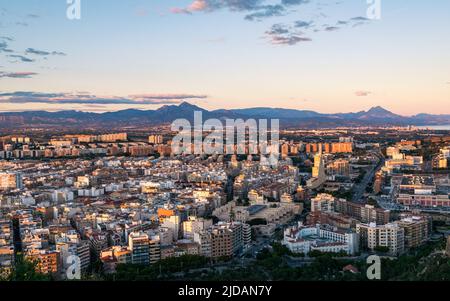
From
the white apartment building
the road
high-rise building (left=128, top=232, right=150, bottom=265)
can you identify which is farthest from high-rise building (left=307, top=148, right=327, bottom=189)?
high-rise building (left=128, top=232, right=150, bottom=265)

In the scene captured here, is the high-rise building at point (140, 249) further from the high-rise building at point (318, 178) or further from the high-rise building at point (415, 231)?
the high-rise building at point (318, 178)

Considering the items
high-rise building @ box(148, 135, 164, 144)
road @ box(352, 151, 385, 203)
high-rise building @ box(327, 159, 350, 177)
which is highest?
high-rise building @ box(148, 135, 164, 144)

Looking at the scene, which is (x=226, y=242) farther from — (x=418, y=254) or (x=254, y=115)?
(x=254, y=115)

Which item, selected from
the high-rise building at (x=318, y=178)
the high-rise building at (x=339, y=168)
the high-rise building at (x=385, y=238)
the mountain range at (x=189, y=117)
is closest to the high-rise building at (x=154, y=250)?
the high-rise building at (x=385, y=238)

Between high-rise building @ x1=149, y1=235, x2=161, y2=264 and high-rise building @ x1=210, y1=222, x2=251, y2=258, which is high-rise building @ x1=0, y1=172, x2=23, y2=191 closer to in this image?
high-rise building @ x1=210, y1=222, x2=251, y2=258

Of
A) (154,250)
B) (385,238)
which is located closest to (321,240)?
(385,238)

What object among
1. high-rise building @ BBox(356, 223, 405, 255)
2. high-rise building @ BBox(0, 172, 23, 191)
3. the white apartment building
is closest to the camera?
the white apartment building

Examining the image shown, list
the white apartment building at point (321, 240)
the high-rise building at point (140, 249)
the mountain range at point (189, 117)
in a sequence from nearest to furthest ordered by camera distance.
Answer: the high-rise building at point (140, 249) < the white apartment building at point (321, 240) < the mountain range at point (189, 117)

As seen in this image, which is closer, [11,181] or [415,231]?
[415,231]

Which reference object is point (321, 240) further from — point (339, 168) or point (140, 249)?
point (339, 168)
